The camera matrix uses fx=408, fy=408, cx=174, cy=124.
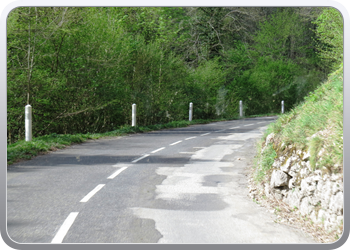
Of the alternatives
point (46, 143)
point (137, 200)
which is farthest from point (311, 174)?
point (46, 143)

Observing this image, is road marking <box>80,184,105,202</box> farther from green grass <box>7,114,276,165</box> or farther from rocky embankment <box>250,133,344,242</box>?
rocky embankment <box>250,133,344,242</box>

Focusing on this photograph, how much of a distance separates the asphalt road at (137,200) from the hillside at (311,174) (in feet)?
0.86

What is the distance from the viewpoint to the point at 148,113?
71.4ft

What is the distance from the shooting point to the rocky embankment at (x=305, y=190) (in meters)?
3.71

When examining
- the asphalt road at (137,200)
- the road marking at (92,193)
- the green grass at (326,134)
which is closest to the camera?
the green grass at (326,134)

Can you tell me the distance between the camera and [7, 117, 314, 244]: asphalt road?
4.07 m

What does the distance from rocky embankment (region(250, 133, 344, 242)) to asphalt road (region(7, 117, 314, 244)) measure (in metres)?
0.28

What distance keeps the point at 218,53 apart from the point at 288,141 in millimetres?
17449

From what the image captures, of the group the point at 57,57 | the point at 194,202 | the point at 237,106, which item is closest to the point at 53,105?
the point at 57,57

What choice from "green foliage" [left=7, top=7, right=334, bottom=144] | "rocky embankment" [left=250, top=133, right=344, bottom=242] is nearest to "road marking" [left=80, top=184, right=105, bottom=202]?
"rocky embankment" [left=250, top=133, right=344, bottom=242]

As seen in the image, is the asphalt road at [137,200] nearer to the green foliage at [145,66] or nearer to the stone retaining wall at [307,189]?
the stone retaining wall at [307,189]

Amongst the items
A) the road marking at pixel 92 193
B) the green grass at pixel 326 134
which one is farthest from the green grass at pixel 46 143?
the green grass at pixel 326 134

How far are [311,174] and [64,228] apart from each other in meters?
2.83

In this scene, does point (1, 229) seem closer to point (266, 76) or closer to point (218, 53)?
point (218, 53)
